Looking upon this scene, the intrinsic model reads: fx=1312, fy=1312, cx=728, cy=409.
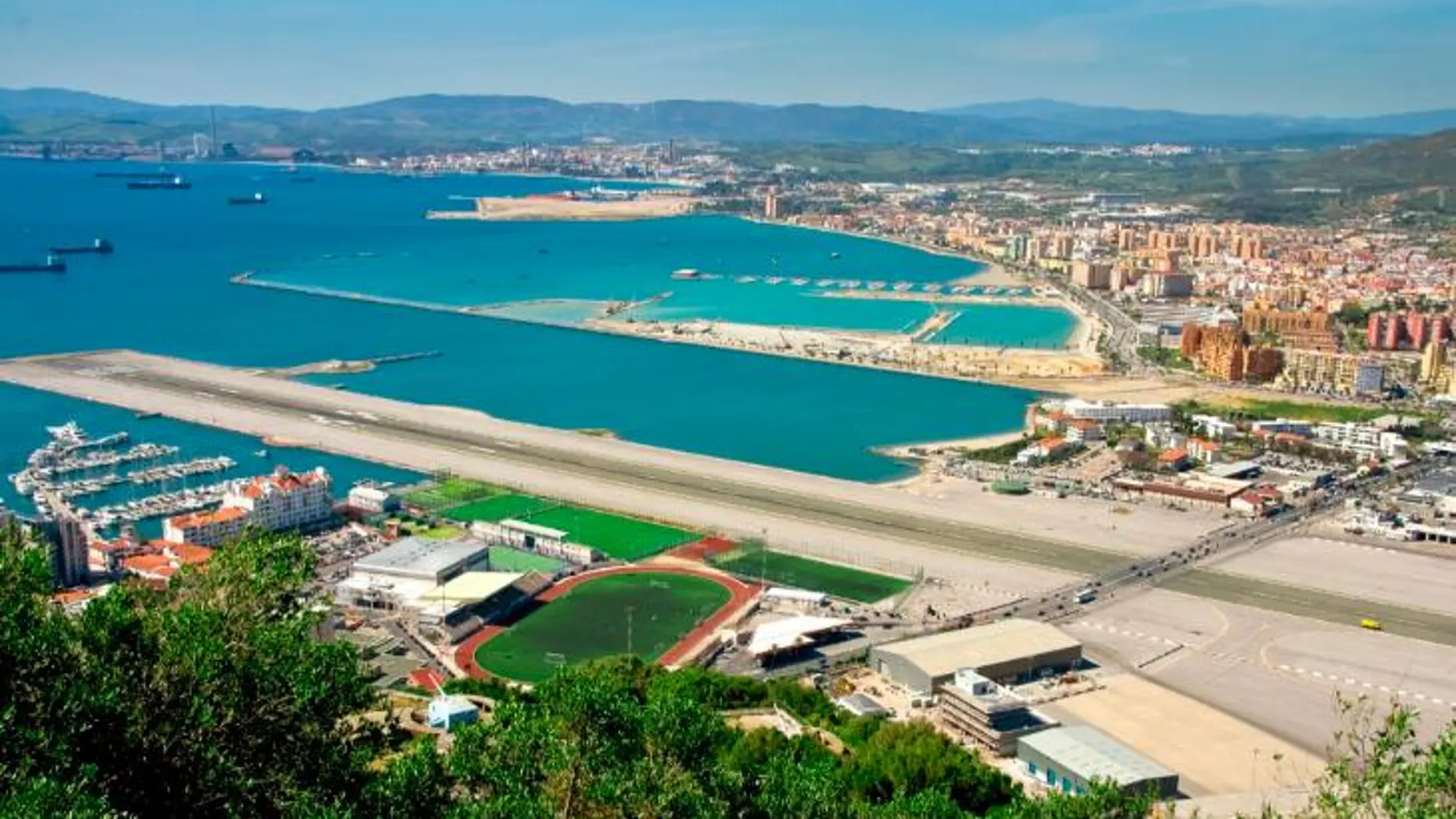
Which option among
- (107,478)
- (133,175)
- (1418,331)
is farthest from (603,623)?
(133,175)

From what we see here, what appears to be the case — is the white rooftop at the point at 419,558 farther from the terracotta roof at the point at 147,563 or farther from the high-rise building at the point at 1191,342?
the high-rise building at the point at 1191,342

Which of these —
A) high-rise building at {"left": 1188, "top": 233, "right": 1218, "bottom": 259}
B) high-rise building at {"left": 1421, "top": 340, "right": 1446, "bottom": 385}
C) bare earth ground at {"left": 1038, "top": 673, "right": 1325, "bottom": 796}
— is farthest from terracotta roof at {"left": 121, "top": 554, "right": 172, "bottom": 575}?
high-rise building at {"left": 1188, "top": 233, "right": 1218, "bottom": 259}

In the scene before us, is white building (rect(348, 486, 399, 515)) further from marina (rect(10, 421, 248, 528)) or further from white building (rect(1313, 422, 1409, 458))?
white building (rect(1313, 422, 1409, 458))

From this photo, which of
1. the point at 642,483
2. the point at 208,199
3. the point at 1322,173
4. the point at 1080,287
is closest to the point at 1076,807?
the point at 642,483

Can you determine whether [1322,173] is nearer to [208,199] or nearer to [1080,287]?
[1080,287]

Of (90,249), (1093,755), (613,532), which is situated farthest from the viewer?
(90,249)

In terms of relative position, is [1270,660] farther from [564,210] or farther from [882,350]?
[564,210]
